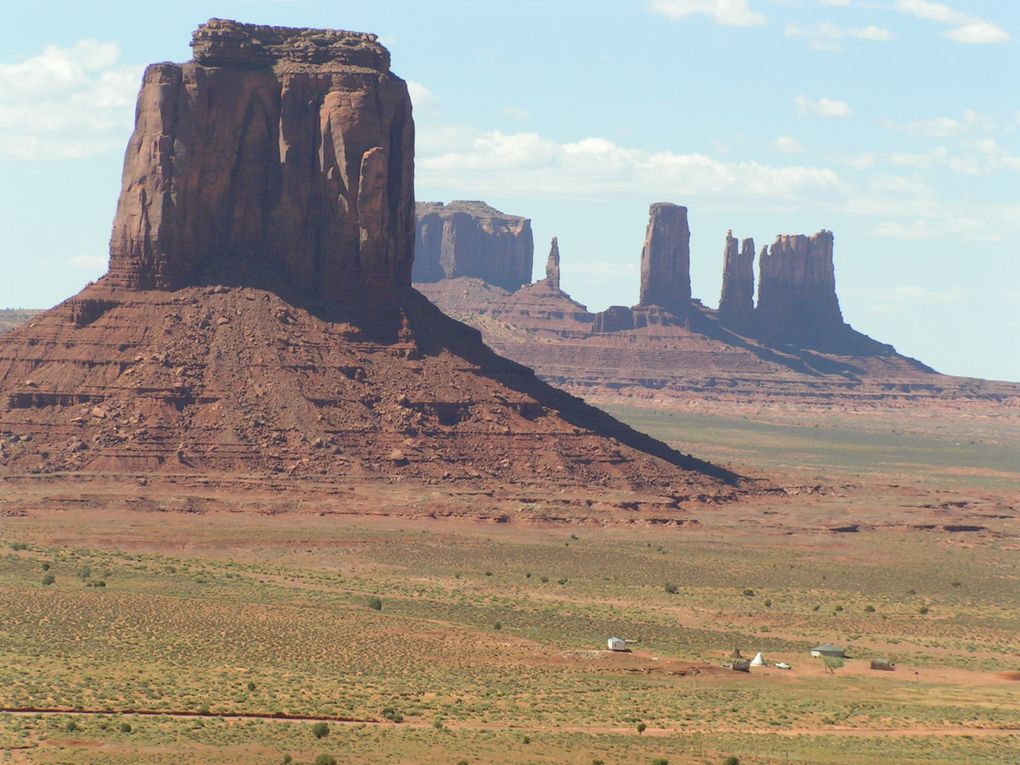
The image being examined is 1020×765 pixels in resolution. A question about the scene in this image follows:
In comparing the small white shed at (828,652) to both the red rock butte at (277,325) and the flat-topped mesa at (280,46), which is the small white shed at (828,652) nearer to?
the red rock butte at (277,325)

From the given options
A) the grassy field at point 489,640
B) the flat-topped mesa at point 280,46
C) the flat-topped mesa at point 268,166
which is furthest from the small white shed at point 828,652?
the flat-topped mesa at point 280,46

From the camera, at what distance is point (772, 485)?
5069 inches

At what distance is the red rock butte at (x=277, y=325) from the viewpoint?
112125 millimetres

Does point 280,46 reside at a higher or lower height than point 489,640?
higher

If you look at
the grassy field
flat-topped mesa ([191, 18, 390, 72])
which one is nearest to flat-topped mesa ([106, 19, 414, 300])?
flat-topped mesa ([191, 18, 390, 72])

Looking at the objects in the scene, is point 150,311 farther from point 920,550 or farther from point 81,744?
point 81,744

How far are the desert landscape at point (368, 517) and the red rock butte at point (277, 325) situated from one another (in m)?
0.17

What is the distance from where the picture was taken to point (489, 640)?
245 ft

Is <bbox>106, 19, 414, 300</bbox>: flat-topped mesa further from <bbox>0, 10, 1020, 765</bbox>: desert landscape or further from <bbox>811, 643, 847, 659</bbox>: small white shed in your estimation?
<bbox>811, 643, 847, 659</bbox>: small white shed

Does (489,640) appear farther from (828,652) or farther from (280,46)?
(280,46)

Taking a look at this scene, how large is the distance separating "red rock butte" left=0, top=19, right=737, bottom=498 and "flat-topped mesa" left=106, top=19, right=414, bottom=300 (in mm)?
106

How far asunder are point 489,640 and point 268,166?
163 feet

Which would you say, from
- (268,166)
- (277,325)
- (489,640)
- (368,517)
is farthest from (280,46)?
(489,640)

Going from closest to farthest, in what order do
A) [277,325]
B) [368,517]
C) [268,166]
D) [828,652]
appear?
[828,652]
[368,517]
[277,325]
[268,166]
